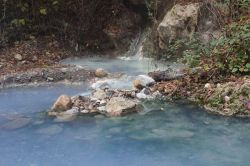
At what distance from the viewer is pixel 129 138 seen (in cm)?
596

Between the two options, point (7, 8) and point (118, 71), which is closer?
point (118, 71)

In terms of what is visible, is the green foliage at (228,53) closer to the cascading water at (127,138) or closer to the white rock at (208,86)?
the white rock at (208,86)

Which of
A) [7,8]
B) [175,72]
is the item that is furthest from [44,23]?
[175,72]

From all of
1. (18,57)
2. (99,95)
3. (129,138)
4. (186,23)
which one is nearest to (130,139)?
(129,138)

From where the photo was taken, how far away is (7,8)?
11297 mm

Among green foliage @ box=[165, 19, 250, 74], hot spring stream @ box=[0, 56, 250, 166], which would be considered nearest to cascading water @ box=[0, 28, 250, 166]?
hot spring stream @ box=[0, 56, 250, 166]

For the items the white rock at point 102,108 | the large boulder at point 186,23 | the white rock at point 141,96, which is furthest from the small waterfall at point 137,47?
the white rock at point 102,108

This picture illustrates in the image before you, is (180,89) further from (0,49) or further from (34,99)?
(0,49)

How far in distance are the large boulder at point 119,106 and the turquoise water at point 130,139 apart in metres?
0.15

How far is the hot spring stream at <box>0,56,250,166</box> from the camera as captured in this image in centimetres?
532

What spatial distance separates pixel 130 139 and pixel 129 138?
0.04m

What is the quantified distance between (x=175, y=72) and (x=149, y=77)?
486 mm

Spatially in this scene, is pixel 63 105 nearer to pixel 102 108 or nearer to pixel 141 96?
pixel 102 108

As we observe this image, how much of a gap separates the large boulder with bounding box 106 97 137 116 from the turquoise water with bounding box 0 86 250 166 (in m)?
0.15
